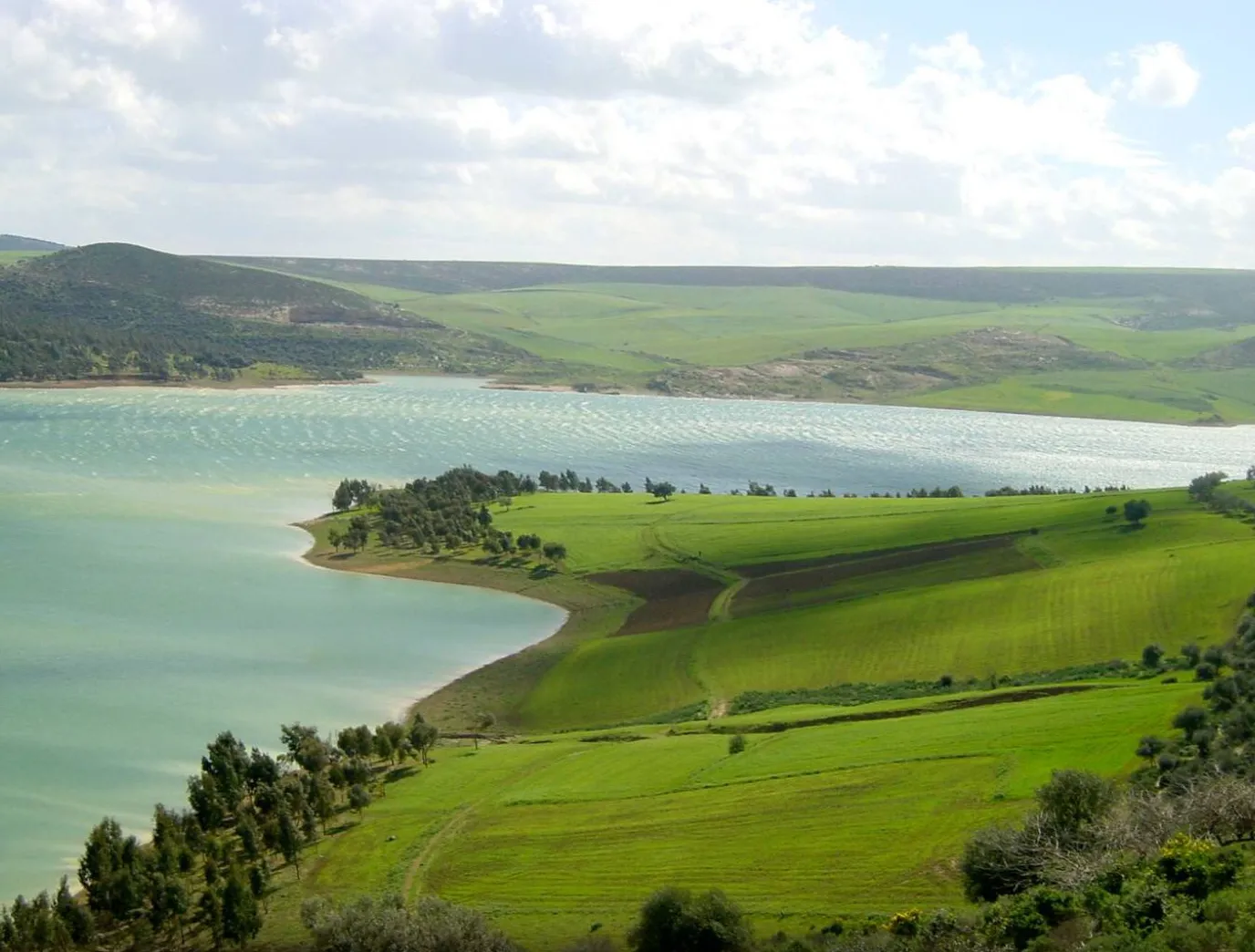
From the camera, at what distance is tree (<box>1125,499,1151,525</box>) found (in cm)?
8194

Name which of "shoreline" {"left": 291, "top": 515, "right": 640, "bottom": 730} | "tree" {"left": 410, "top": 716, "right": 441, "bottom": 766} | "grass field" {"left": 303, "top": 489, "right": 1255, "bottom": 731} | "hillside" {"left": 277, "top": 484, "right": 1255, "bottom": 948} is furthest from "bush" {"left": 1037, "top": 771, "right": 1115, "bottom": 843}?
"shoreline" {"left": 291, "top": 515, "right": 640, "bottom": 730}

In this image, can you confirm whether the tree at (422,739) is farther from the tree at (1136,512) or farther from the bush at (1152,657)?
the tree at (1136,512)

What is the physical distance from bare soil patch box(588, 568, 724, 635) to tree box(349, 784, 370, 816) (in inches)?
1128

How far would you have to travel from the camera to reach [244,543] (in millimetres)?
92875

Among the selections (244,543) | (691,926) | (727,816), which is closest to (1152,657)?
(727,816)

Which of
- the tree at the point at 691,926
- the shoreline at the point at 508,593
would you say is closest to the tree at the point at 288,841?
the tree at the point at 691,926

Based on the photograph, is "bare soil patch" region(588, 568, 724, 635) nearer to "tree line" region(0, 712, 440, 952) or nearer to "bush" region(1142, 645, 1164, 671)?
"bush" region(1142, 645, 1164, 671)

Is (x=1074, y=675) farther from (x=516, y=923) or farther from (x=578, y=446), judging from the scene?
(x=578, y=446)

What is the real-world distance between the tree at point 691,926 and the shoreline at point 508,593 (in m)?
27.4

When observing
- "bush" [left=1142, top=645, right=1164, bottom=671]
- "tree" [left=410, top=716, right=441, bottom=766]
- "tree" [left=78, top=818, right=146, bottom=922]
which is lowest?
"tree" [left=78, top=818, right=146, bottom=922]

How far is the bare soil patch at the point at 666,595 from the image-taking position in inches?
2857

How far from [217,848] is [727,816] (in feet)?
49.7

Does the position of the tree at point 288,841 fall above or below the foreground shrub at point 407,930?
below

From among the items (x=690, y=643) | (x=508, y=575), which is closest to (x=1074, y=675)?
(x=690, y=643)
